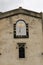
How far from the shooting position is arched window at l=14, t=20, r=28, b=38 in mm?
22109

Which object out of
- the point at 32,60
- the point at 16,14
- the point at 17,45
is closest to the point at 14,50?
the point at 17,45

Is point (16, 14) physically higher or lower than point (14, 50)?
higher

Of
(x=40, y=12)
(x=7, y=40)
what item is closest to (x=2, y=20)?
(x=7, y=40)

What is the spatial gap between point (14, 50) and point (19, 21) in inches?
110

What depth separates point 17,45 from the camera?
71.8ft

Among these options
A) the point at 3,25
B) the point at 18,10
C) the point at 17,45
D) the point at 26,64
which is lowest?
the point at 26,64

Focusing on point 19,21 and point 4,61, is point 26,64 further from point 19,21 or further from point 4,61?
point 19,21

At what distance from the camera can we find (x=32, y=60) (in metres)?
21.9

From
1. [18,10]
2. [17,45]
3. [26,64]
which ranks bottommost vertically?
[26,64]

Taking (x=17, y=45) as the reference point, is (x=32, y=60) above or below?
below

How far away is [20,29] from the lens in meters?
22.2

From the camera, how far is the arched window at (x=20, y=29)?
22109 millimetres

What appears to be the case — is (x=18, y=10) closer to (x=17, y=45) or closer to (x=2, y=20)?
(x=2, y=20)

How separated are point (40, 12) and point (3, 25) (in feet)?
12.4
